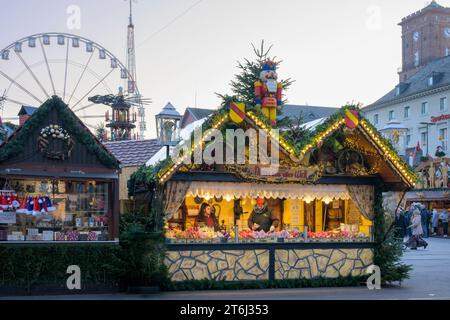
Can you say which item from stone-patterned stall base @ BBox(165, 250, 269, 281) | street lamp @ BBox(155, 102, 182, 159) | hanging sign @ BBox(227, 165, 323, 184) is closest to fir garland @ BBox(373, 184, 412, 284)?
hanging sign @ BBox(227, 165, 323, 184)

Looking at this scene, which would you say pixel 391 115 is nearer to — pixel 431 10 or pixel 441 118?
pixel 441 118

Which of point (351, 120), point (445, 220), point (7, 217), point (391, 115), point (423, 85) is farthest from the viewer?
point (391, 115)

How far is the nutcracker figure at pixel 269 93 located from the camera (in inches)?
675

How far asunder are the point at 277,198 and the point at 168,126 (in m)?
3.55

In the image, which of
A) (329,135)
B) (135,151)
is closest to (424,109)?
(135,151)

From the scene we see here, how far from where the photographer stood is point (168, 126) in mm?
17453

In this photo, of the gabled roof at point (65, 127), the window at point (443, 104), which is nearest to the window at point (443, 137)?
the window at point (443, 104)

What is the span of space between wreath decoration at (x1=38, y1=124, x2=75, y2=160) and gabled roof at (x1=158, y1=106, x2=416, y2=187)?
307 cm

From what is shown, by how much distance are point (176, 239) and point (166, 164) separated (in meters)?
1.81

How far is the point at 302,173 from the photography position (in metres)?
16.7

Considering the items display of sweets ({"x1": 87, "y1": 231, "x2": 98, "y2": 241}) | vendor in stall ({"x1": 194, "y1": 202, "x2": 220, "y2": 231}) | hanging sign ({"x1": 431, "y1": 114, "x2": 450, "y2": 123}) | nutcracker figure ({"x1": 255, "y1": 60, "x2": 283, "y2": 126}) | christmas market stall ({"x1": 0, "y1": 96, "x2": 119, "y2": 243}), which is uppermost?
hanging sign ({"x1": 431, "y1": 114, "x2": 450, "y2": 123})

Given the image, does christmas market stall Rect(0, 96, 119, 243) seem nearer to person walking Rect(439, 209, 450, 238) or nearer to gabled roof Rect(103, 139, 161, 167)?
gabled roof Rect(103, 139, 161, 167)

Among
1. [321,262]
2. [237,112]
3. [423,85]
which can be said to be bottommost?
[321,262]

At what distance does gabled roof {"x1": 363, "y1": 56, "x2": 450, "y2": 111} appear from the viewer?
65.9 meters
